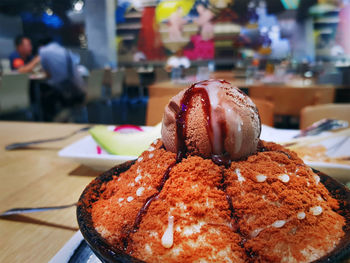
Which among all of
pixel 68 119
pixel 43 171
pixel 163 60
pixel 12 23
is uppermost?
pixel 12 23

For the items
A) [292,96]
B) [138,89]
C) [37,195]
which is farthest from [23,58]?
[37,195]

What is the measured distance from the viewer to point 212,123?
1.32 feet

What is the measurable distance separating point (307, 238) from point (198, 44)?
5.32 m

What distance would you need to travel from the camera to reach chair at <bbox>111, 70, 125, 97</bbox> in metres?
5.04

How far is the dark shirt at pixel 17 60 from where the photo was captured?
535 cm

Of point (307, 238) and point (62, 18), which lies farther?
point (62, 18)

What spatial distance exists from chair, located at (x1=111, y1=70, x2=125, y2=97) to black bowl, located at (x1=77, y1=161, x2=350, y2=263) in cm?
466

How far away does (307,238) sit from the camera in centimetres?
36

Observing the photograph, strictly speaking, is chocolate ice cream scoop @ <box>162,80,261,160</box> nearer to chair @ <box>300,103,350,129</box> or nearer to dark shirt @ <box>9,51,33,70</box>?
chair @ <box>300,103,350,129</box>

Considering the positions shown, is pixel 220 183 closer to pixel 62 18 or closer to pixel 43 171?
pixel 43 171

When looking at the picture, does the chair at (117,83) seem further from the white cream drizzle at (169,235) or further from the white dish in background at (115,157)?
the white cream drizzle at (169,235)

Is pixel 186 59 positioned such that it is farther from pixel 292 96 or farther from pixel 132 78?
pixel 292 96

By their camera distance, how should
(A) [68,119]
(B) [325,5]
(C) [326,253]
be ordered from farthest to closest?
1. (B) [325,5]
2. (A) [68,119]
3. (C) [326,253]

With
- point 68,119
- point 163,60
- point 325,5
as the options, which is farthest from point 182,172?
point 163,60
